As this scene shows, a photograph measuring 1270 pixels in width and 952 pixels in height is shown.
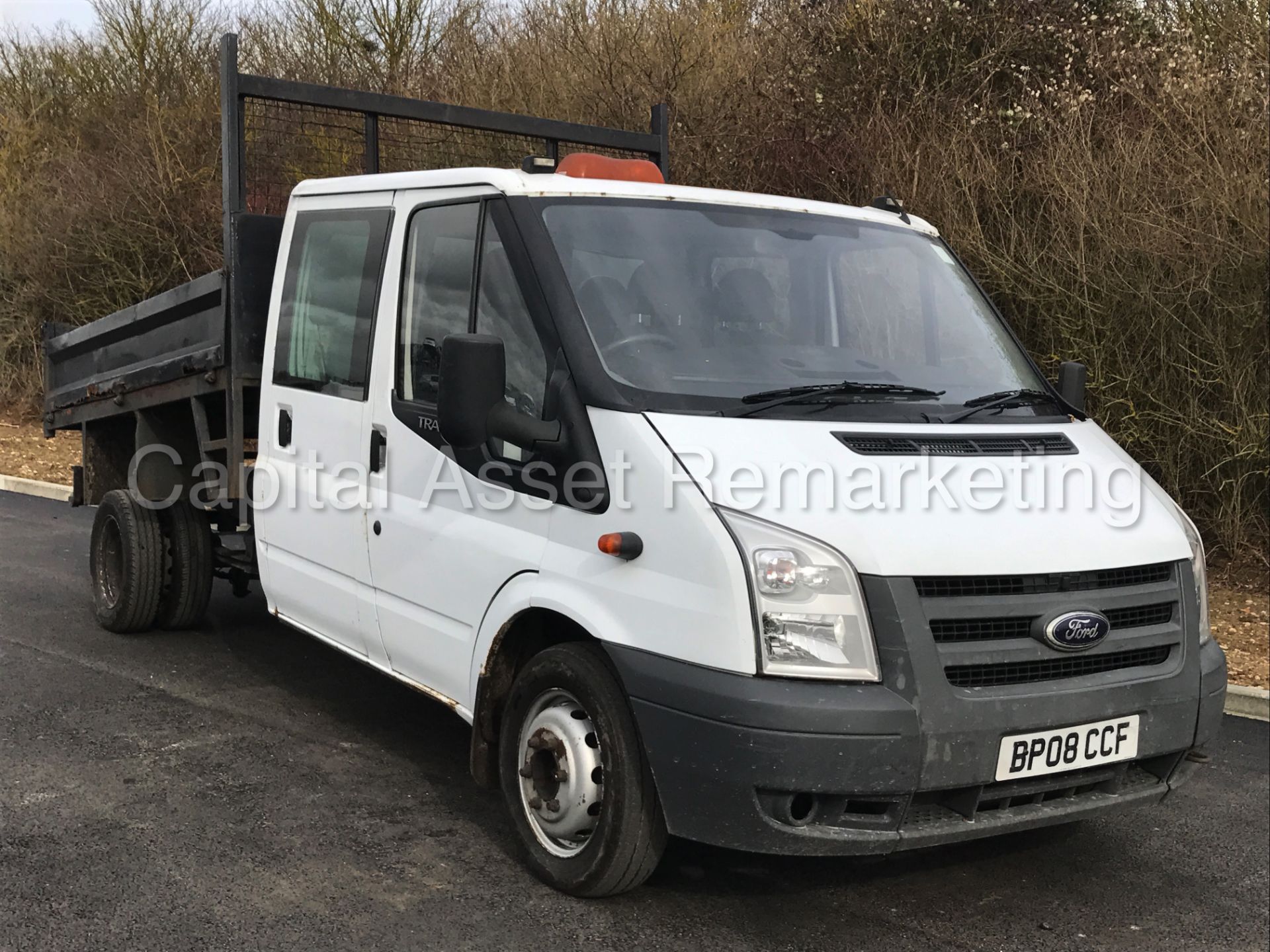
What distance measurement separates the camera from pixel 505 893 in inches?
153

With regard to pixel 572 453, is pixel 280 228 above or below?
above

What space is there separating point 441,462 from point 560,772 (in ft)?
3.65

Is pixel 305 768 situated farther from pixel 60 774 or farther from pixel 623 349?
pixel 623 349

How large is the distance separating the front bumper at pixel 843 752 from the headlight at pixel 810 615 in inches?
1.5

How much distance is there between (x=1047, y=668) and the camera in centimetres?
349

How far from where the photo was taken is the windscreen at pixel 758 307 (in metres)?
3.91

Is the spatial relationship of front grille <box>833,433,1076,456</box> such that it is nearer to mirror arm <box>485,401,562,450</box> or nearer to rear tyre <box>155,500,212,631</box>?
mirror arm <box>485,401,562,450</box>

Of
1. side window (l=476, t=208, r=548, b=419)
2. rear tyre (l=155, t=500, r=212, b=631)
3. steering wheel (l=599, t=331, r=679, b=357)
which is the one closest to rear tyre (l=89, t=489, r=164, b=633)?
rear tyre (l=155, t=500, r=212, b=631)

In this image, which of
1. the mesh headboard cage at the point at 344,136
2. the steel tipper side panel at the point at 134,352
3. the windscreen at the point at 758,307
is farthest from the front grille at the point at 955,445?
the mesh headboard cage at the point at 344,136

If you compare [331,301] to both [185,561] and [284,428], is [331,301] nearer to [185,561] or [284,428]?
[284,428]

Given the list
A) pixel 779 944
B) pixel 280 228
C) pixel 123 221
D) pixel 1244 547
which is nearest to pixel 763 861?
pixel 779 944

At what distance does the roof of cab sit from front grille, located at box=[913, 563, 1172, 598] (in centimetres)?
166

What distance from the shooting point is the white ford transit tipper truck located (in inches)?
131

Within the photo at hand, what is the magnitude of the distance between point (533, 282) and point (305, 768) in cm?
217
